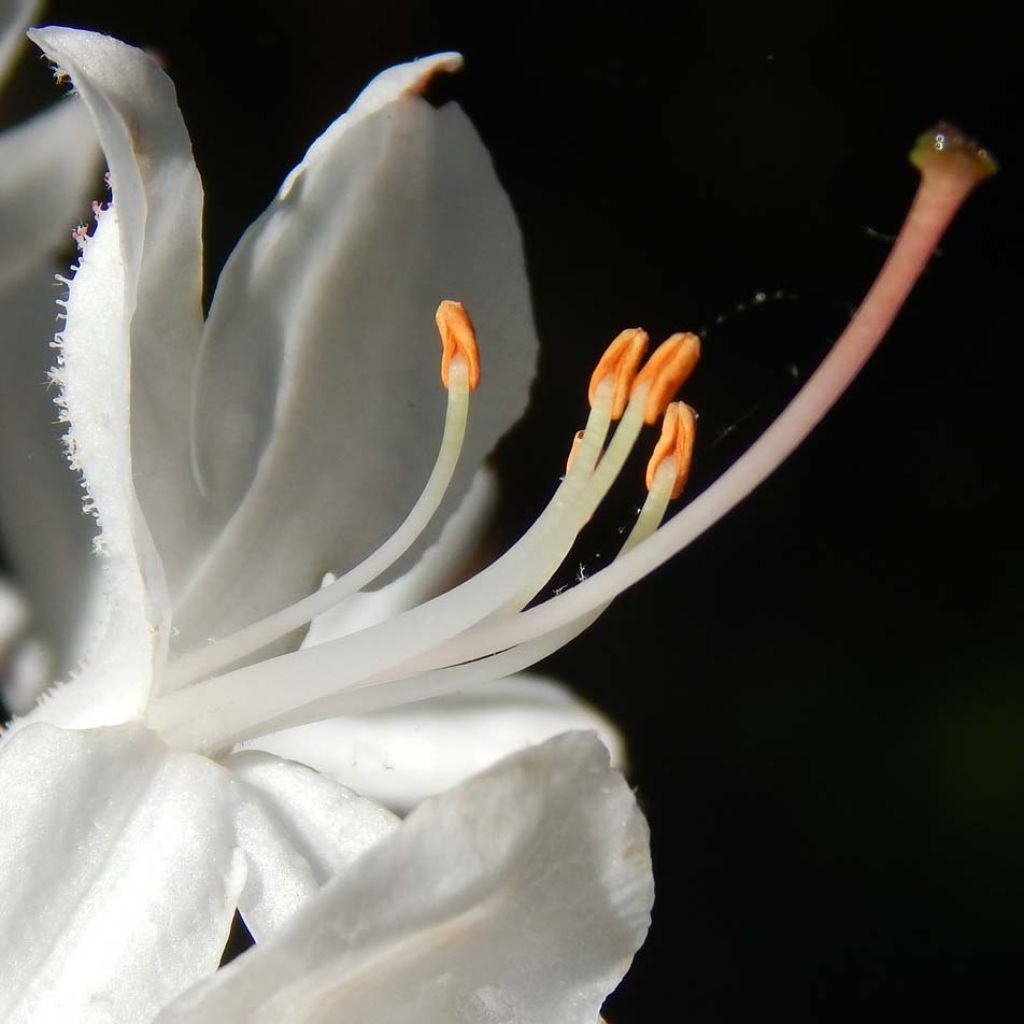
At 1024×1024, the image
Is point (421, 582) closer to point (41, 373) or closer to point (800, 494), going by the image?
point (41, 373)

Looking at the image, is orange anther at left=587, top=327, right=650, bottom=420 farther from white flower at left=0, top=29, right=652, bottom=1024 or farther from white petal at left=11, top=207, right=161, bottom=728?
white petal at left=11, top=207, right=161, bottom=728

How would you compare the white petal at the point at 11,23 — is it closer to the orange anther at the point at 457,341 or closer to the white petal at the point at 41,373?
the white petal at the point at 41,373

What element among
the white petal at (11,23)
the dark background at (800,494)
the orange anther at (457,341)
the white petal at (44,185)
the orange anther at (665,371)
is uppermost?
the white petal at (11,23)

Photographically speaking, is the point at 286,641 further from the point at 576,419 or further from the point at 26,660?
the point at 576,419

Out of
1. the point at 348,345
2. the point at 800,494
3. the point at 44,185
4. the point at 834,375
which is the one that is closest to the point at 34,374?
the point at 44,185

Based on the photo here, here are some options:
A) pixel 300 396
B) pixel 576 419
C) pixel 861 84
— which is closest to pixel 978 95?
pixel 861 84

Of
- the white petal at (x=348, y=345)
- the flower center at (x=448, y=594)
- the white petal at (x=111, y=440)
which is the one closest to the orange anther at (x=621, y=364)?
the flower center at (x=448, y=594)
